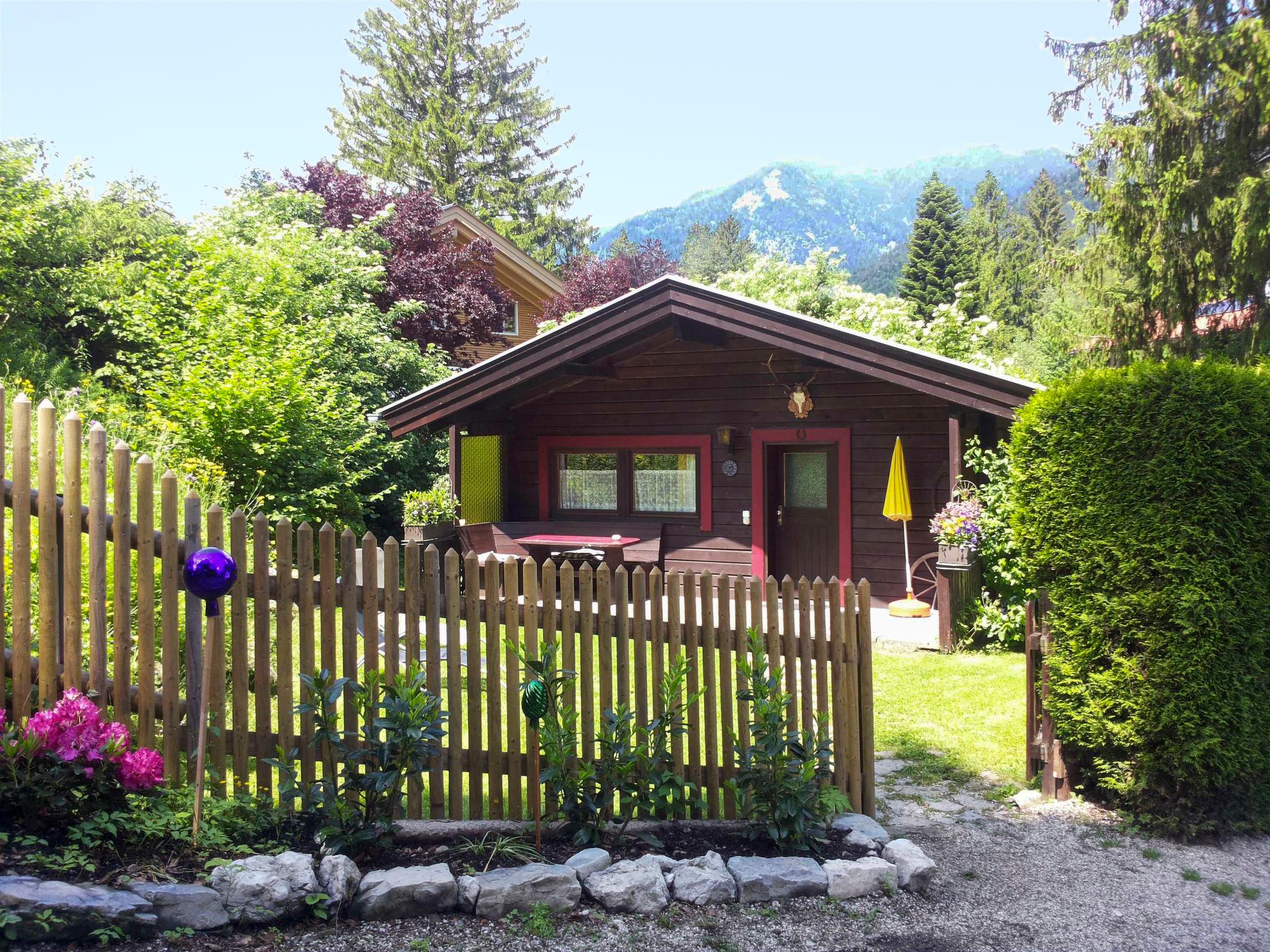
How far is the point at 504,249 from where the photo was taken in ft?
80.8

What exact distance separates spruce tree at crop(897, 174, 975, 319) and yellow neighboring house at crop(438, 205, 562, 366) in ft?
66.6

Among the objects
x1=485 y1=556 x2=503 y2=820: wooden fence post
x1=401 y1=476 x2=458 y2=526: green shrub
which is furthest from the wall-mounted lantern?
x1=485 y1=556 x2=503 y2=820: wooden fence post

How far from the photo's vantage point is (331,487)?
11.4m

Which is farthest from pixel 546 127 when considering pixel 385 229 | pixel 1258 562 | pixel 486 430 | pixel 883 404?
pixel 1258 562

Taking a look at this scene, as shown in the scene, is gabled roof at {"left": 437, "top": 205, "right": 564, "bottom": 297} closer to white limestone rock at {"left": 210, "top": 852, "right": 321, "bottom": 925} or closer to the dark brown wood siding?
the dark brown wood siding

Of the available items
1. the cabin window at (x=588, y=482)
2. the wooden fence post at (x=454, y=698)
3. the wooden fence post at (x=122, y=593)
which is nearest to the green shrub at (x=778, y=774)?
the wooden fence post at (x=454, y=698)

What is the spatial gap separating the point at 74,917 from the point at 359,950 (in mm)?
882

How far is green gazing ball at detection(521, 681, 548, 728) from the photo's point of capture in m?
3.75

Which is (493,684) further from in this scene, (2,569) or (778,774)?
(2,569)

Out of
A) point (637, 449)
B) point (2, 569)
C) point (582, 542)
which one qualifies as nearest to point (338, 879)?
point (2, 569)

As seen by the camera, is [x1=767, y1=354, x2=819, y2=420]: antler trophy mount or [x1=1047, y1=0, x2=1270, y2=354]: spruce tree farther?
[x1=1047, y1=0, x2=1270, y2=354]: spruce tree

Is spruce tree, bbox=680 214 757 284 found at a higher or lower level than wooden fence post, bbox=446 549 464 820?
higher

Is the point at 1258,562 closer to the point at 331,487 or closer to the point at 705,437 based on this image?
the point at 705,437

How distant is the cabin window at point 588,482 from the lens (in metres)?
13.1
